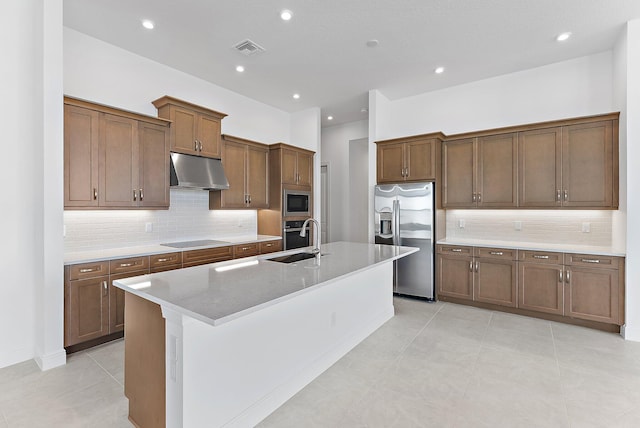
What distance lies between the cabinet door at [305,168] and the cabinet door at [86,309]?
3.26 m

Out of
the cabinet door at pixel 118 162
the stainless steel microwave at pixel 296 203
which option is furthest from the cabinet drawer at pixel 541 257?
the cabinet door at pixel 118 162

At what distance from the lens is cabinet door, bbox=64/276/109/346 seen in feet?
8.78

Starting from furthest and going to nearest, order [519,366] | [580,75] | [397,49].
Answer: [580,75] < [397,49] < [519,366]

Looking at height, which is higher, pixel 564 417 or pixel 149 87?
pixel 149 87

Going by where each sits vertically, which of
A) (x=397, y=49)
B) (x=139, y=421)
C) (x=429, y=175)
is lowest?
(x=139, y=421)

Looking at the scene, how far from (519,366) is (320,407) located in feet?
5.79

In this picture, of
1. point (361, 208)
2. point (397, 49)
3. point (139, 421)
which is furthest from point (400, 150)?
point (139, 421)

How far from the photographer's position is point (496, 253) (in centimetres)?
389

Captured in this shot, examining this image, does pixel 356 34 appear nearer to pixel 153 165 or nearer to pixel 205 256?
pixel 153 165

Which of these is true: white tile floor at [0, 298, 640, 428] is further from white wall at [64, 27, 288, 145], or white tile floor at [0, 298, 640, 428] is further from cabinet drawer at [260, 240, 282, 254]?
white wall at [64, 27, 288, 145]

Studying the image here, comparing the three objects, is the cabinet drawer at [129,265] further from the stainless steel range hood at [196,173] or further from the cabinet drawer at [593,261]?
the cabinet drawer at [593,261]

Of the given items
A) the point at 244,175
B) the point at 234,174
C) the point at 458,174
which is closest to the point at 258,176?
the point at 244,175

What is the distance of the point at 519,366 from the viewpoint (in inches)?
101

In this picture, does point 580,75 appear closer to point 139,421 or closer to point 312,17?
point 312,17
